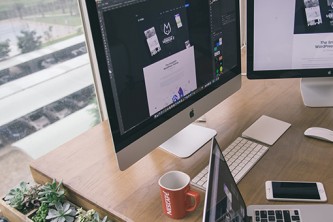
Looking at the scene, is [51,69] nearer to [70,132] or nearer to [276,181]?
[70,132]

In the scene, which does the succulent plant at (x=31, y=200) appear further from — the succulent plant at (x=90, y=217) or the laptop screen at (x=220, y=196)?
the laptop screen at (x=220, y=196)

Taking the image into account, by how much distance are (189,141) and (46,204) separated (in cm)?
48

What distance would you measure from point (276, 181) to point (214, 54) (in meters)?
0.43

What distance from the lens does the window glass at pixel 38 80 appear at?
139 centimetres

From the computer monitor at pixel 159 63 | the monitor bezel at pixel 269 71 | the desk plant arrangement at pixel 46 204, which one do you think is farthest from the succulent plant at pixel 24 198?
the monitor bezel at pixel 269 71

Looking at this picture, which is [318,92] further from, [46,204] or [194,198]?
[46,204]

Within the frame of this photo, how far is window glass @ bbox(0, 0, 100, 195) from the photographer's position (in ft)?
4.57

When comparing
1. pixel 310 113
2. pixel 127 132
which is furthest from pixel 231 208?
pixel 310 113

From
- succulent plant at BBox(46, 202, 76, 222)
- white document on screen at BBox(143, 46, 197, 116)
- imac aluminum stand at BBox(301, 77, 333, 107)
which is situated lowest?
succulent plant at BBox(46, 202, 76, 222)

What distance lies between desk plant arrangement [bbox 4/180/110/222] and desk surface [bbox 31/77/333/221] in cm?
3

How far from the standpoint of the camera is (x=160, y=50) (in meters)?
0.93

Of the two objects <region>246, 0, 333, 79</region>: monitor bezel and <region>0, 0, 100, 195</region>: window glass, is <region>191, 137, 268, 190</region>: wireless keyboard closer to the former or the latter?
<region>246, 0, 333, 79</region>: monitor bezel

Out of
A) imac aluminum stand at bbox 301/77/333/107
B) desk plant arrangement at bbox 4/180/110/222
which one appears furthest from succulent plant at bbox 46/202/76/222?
imac aluminum stand at bbox 301/77/333/107

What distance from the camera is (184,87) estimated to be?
1036 millimetres
